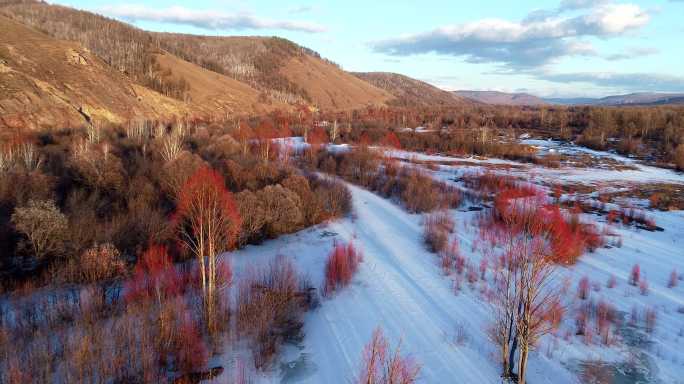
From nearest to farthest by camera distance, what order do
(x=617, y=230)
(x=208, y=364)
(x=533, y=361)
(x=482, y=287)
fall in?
(x=208, y=364)
(x=533, y=361)
(x=482, y=287)
(x=617, y=230)

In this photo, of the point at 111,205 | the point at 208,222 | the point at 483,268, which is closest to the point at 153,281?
the point at 208,222

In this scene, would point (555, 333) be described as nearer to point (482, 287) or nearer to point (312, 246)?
point (482, 287)

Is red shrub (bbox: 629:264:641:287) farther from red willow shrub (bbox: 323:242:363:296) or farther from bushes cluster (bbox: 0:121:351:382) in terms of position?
bushes cluster (bbox: 0:121:351:382)

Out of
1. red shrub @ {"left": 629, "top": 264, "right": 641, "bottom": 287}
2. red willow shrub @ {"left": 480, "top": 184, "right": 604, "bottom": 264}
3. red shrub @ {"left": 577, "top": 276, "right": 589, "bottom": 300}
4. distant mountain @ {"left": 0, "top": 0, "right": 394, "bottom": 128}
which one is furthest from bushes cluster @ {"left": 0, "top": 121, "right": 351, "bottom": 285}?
distant mountain @ {"left": 0, "top": 0, "right": 394, "bottom": 128}

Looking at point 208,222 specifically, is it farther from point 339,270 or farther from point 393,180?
point 393,180

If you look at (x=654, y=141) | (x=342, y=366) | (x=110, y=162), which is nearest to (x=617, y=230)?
(x=342, y=366)
